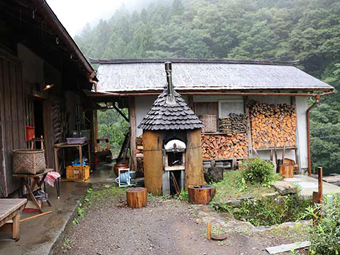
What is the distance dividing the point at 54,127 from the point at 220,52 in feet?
83.1

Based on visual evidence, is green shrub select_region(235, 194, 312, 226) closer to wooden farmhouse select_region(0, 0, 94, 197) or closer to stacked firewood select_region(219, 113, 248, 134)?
stacked firewood select_region(219, 113, 248, 134)

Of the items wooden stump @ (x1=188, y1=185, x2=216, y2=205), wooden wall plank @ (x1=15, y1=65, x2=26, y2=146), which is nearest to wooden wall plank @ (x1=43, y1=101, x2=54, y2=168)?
wooden wall plank @ (x1=15, y1=65, x2=26, y2=146)

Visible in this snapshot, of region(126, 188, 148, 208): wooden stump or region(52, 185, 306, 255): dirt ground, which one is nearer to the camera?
region(52, 185, 306, 255): dirt ground

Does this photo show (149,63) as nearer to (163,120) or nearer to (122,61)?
(122,61)

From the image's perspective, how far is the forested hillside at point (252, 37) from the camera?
18516 millimetres

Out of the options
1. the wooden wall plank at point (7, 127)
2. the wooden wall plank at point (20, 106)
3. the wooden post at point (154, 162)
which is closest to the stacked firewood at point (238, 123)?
the wooden post at point (154, 162)

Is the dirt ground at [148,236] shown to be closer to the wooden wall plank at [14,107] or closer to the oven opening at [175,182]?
the oven opening at [175,182]

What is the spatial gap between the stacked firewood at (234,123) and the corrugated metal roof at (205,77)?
1.08m

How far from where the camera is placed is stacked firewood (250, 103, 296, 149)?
923cm

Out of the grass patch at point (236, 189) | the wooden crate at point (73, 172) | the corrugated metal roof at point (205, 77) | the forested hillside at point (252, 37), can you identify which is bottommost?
the grass patch at point (236, 189)

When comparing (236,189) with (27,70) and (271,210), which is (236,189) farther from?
(27,70)

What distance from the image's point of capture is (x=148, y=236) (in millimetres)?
4340

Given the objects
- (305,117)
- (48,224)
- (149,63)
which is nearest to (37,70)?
(48,224)

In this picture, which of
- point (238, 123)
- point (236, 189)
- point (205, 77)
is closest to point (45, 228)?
point (236, 189)
